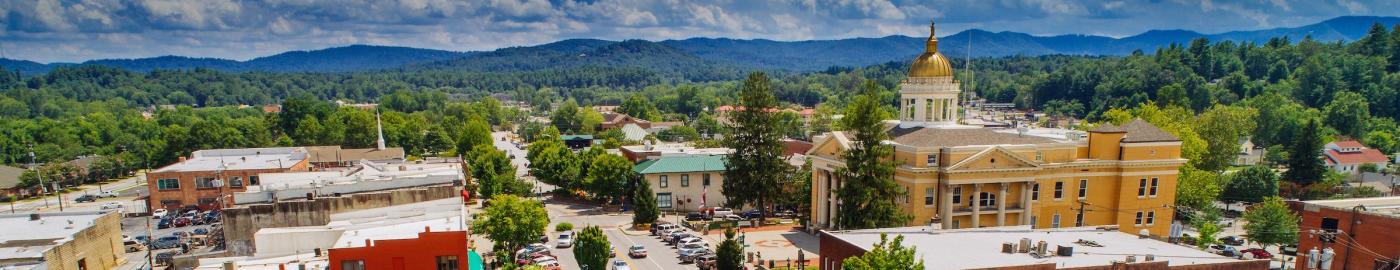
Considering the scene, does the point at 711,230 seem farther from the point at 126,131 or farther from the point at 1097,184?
the point at 126,131

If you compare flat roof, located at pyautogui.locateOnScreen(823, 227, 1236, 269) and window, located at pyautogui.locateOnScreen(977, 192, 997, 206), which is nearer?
flat roof, located at pyautogui.locateOnScreen(823, 227, 1236, 269)

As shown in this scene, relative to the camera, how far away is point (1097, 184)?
169ft

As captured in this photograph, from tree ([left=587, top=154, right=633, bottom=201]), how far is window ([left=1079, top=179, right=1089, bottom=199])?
37607 mm

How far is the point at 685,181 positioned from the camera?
68.6m

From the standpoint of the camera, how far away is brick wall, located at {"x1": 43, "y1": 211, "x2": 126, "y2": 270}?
41.6 m

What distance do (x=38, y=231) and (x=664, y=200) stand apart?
144 feet

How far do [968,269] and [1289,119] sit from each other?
383 ft

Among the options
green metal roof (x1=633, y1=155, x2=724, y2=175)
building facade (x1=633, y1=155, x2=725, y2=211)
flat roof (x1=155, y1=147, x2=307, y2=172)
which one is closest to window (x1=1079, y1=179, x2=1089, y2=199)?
green metal roof (x1=633, y1=155, x2=724, y2=175)

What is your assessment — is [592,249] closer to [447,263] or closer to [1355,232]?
[447,263]

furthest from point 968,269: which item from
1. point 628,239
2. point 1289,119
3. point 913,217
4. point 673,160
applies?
point 1289,119

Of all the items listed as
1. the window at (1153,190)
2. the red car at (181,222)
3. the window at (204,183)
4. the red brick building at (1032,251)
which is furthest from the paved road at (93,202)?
the window at (1153,190)

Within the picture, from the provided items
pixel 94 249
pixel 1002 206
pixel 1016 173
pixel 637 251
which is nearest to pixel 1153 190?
pixel 1016 173

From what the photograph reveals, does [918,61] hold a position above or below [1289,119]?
above

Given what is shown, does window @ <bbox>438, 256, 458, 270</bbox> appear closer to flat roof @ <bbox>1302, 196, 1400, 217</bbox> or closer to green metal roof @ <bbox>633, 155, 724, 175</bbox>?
green metal roof @ <bbox>633, 155, 724, 175</bbox>
